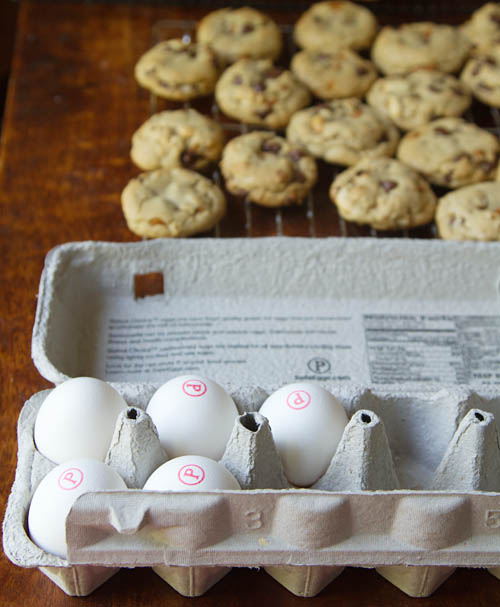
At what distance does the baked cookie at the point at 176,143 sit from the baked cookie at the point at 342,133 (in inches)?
5.8

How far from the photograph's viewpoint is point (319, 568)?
2.49 feet

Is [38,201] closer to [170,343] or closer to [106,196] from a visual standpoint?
[106,196]

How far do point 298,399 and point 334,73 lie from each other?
2.88ft

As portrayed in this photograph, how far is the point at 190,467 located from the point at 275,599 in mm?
179

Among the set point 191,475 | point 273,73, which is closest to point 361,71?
point 273,73

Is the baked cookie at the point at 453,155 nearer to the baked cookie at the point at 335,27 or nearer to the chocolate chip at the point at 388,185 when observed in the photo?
the chocolate chip at the point at 388,185

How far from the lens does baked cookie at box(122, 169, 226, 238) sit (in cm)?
123

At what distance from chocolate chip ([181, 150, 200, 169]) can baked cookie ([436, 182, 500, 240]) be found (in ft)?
1.37

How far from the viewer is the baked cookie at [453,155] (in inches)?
52.7

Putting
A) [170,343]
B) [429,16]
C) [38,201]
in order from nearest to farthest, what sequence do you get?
[170,343], [38,201], [429,16]

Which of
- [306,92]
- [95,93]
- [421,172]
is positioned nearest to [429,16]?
[306,92]

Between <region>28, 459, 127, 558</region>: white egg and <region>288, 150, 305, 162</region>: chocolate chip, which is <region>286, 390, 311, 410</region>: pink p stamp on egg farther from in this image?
<region>288, 150, 305, 162</region>: chocolate chip

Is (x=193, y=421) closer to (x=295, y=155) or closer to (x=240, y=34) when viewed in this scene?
(x=295, y=155)

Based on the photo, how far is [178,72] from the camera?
4.80ft
